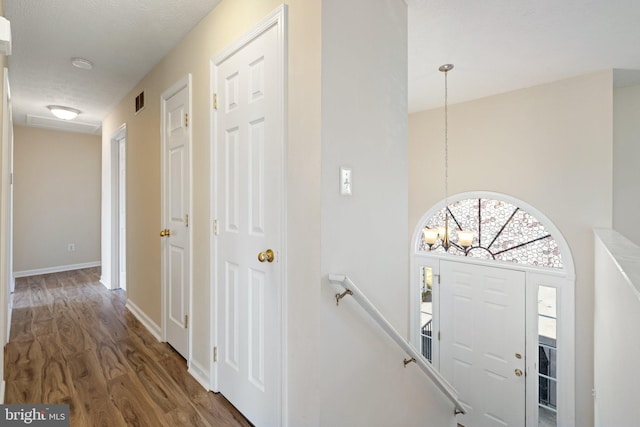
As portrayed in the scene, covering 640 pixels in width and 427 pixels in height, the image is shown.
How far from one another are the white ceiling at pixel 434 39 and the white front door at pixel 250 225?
75 centimetres

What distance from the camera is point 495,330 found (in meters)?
3.59

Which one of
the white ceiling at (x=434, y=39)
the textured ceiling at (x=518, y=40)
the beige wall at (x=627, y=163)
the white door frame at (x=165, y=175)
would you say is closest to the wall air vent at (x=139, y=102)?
the white ceiling at (x=434, y=39)

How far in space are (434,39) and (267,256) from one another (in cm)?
204

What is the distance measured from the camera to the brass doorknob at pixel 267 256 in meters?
1.58

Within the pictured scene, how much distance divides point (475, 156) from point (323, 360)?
325 cm

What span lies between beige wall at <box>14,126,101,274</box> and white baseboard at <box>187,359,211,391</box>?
4.97 m

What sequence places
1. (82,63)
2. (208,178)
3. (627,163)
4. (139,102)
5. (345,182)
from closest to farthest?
(345,182) < (208,178) < (82,63) < (627,163) < (139,102)

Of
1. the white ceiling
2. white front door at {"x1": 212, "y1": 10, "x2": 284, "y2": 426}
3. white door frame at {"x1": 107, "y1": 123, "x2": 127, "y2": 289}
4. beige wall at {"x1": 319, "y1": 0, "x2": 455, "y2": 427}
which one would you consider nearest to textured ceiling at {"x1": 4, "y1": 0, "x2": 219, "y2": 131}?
the white ceiling

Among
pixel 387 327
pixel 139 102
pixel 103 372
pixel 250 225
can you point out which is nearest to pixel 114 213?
pixel 139 102

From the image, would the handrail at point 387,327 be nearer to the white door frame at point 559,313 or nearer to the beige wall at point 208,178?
the beige wall at point 208,178

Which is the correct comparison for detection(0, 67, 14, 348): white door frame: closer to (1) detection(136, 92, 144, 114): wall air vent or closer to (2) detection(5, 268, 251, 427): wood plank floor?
(2) detection(5, 268, 251, 427): wood plank floor

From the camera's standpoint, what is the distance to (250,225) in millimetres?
1750

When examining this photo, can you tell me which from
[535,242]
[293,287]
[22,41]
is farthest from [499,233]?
[22,41]

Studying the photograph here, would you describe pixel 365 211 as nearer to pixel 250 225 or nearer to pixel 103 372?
pixel 250 225
